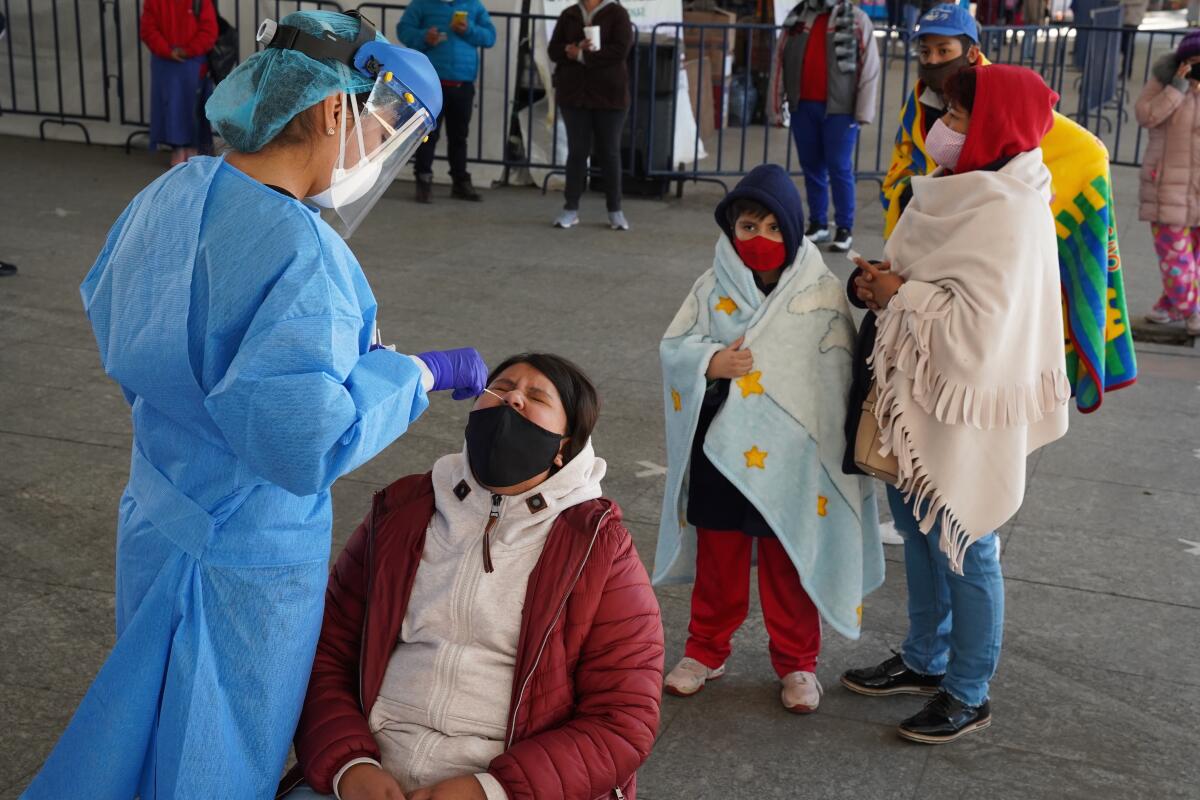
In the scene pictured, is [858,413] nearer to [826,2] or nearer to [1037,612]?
[1037,612]

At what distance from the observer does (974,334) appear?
314 centimetres

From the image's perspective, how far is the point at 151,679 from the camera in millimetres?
2260

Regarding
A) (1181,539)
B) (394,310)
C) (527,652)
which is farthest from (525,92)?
(527,652)

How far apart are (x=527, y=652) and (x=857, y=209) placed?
8.96 meters

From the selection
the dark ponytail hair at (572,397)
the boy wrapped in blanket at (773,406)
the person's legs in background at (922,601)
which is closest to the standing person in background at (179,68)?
the boy wrapped in blanket at (773,406)

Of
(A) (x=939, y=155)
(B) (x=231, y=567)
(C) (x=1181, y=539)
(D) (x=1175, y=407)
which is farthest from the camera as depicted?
(D) (x=1175, y=407)

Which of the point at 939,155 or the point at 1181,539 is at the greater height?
the point at 939,155

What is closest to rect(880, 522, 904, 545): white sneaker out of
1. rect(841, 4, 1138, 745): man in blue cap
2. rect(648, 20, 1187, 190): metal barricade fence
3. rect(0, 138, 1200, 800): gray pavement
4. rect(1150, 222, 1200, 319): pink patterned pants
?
→ rect(0, 138, 1200, 800): gray pavement

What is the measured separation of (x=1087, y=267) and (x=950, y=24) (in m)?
2.67

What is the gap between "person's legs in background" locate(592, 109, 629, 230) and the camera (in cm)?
985

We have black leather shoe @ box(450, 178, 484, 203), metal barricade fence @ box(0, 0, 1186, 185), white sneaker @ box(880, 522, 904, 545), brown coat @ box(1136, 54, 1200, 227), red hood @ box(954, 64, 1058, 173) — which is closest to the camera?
red hood @ box(954, 64, 1058, 173)

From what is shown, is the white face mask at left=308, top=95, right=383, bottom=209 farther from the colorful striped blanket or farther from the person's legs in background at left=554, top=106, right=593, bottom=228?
the person's legs in background at left=554, top=106, right=593, bottom=228

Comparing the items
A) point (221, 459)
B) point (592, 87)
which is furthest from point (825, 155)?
point (221, 459)

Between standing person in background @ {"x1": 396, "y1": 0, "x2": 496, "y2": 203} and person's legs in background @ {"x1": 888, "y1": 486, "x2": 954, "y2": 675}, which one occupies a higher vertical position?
standing person in background @ {"x1": 396, "y1": 0, "x2": 496, "y2": 203}
